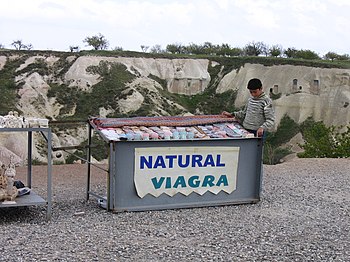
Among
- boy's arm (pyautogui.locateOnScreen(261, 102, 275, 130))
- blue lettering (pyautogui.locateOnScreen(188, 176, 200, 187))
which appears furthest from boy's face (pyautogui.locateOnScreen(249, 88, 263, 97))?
blue lettering (pyautogui.locateOnScreen(188, 176, 200, 187))

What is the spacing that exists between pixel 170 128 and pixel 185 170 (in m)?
0.75

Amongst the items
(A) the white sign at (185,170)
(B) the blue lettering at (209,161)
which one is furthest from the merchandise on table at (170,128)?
(B) the blue lettering at (209,161)

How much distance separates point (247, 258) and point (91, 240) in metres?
1.89

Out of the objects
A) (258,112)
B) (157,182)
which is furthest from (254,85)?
(157,182)

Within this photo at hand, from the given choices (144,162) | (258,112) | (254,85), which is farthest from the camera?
(258,112)

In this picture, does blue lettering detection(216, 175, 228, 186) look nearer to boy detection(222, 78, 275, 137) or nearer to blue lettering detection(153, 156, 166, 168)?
boy detection(222, 78, 275, 137)

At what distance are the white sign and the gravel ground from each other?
369 mm

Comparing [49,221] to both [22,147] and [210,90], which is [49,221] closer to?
[22,147]

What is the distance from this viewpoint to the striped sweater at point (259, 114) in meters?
10.0

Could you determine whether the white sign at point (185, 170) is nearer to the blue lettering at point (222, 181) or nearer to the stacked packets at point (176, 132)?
the blue lettering at point (222, 181)

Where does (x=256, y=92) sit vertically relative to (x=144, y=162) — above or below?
above

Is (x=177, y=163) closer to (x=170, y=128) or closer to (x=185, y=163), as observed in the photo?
(x=185, y=163)

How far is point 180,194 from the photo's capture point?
967cm

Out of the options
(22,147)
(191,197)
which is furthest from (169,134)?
(22,147)
